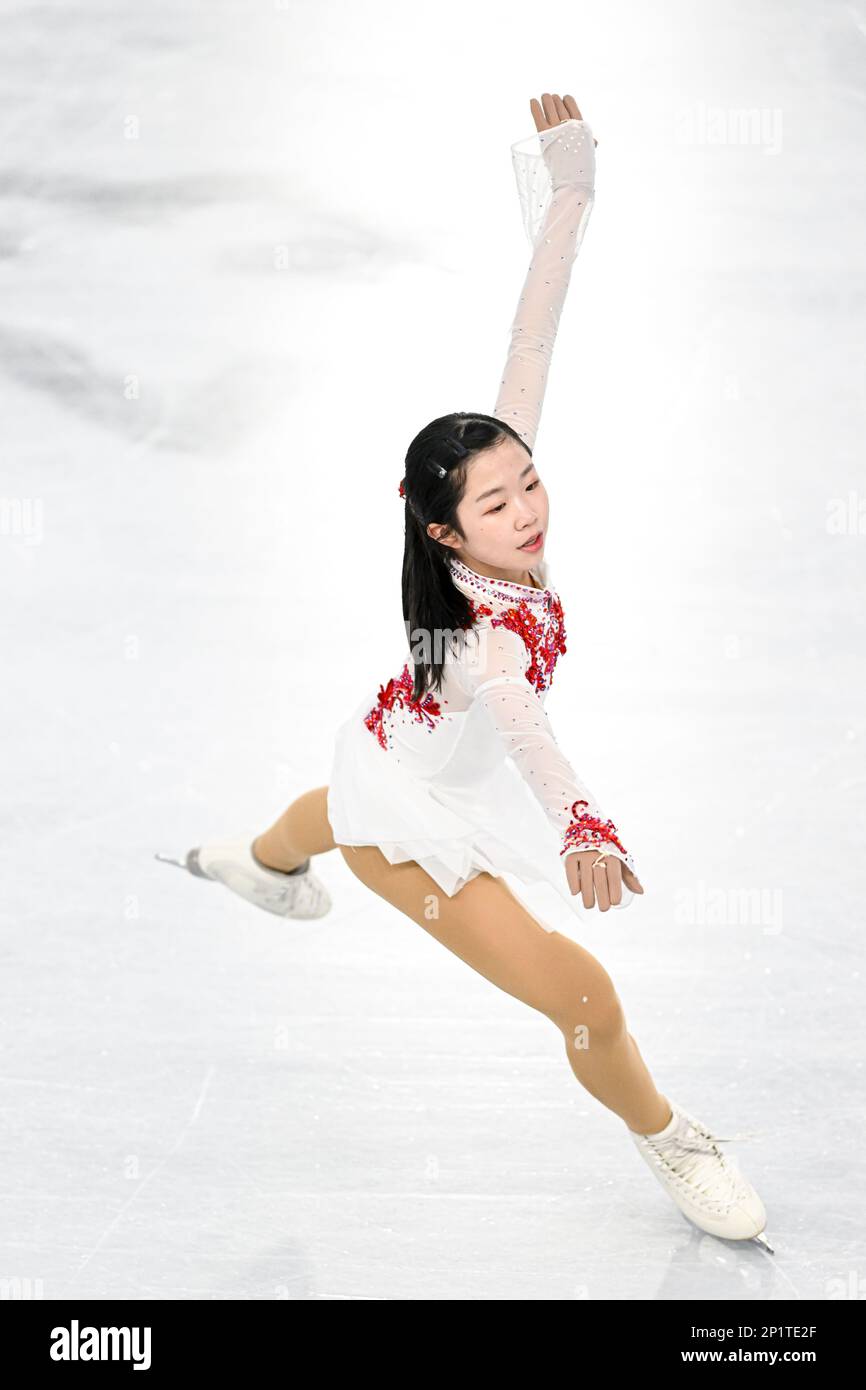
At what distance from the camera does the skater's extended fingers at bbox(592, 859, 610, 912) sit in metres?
2.15

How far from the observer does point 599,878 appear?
2.15 meters

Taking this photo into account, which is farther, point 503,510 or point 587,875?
point 503,510

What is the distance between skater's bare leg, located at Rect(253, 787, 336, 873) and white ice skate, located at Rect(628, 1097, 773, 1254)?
0.75 metres

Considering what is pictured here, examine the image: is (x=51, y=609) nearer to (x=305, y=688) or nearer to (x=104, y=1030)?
(x=305, y=688)

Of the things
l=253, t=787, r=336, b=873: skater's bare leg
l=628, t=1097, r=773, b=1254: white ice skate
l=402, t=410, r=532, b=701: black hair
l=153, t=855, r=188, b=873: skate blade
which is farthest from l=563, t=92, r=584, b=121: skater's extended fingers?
l=628, t=1097, r=773, b=1254: white ice skate

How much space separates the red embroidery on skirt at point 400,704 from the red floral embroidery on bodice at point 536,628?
166 millimetres

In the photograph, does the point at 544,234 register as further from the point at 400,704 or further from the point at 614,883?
the point at 614,883

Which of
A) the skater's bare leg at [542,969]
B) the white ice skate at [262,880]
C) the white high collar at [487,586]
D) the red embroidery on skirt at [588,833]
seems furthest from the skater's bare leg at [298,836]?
the red embroidery on skirt at [588,833]

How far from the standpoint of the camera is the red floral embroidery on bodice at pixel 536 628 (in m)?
2.47

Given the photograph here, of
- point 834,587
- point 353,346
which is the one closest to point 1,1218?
point 834,587

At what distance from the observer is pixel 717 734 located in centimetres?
462

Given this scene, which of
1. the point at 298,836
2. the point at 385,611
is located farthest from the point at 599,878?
the point at 385,611

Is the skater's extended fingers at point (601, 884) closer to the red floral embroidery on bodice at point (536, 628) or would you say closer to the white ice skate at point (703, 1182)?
the red floral embroidery on bodice at point (536, 628)

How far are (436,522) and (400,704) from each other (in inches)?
12.9
